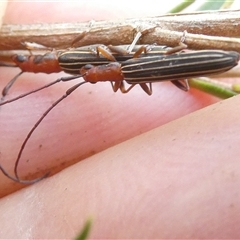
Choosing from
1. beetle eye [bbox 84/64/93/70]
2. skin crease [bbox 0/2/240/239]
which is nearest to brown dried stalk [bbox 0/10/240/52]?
beetle eye [bbox 84/64/93/70]

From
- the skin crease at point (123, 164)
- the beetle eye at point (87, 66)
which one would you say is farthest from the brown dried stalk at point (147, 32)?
the skin crease at point (123, 164)

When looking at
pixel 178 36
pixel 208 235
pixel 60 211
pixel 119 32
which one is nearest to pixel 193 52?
pixel 178 36

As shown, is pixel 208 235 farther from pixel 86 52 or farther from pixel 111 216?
pixel 86 52

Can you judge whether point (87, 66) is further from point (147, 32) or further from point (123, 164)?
point (123, 164)

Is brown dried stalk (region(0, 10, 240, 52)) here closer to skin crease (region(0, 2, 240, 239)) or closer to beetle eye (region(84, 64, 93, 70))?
beetle eye (region(84, 64, 93, 70))

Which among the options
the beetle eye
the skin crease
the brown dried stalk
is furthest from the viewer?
the beetle eye

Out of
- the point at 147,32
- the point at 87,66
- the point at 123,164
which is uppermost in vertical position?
the point at 147,32

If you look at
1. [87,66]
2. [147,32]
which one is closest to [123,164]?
[87,66]
